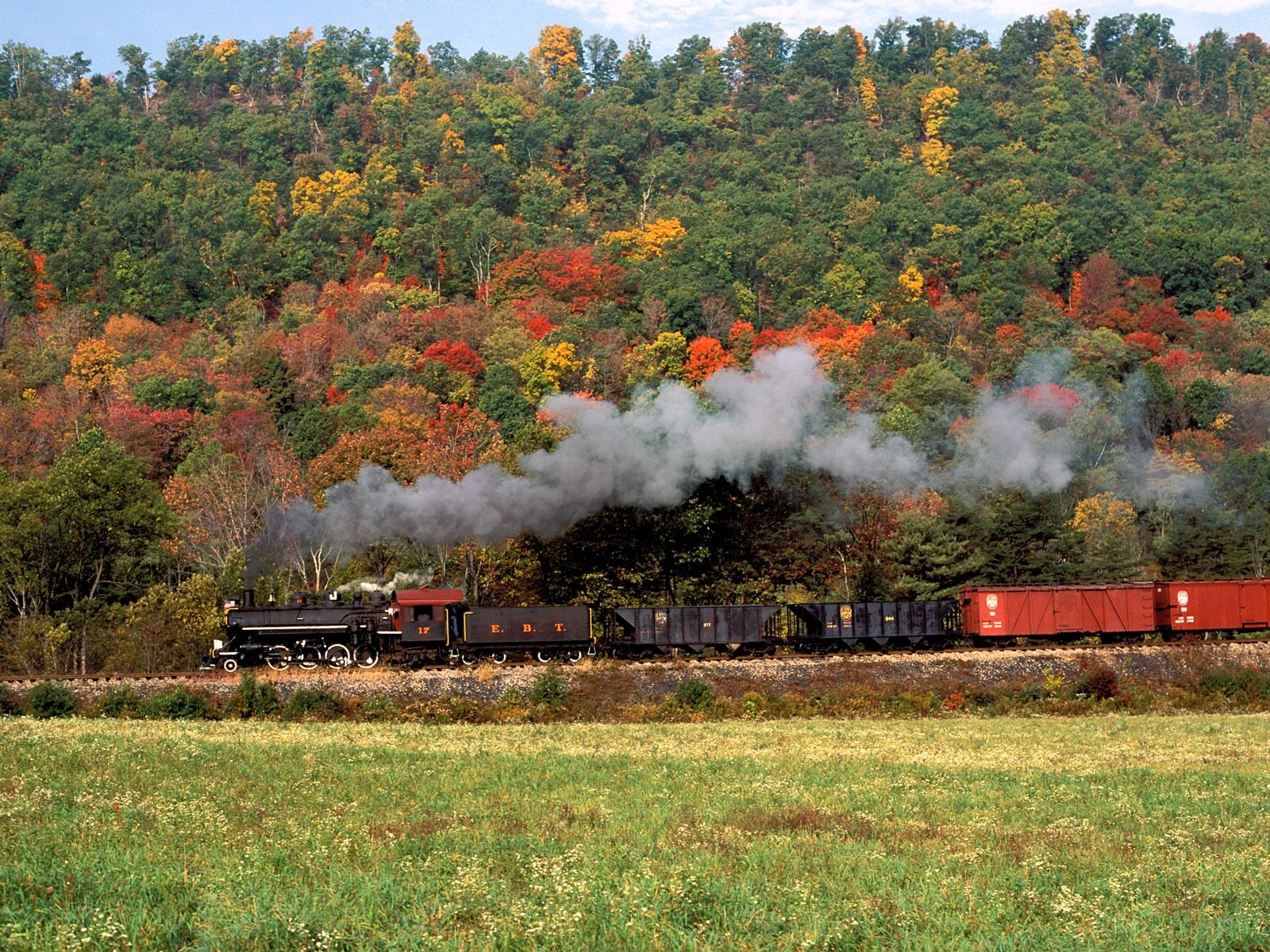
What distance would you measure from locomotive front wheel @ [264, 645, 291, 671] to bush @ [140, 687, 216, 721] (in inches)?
264

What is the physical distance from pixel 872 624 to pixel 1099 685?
31.1 feet

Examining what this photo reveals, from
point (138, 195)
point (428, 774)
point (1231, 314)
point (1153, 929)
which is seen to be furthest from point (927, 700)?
point (138, 195)

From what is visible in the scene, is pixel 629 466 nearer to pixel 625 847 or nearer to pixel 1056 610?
pixel 1056 610

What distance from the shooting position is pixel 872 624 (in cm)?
5388

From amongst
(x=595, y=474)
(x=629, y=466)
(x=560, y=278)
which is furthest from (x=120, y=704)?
(x=560, y=278)

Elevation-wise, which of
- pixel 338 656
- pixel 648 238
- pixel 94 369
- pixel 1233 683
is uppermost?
pixel 648 238

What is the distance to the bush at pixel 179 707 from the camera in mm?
42938

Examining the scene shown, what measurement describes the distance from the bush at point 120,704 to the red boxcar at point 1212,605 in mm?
39990

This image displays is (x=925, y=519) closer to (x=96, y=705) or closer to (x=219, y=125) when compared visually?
(x=96, y=705)

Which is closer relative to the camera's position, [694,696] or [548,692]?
[694,696]

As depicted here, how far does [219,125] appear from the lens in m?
194

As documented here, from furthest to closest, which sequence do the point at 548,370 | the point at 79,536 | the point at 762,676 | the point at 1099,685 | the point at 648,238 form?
the point at 648,238 → the point at 548,370 → the point at 79,536 → the point at 762,676 → the point at 1099,685

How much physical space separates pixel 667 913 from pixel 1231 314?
127932 mm

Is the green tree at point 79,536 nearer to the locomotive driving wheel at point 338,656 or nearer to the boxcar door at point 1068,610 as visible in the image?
the locomotive driving wheel at point 338,656
